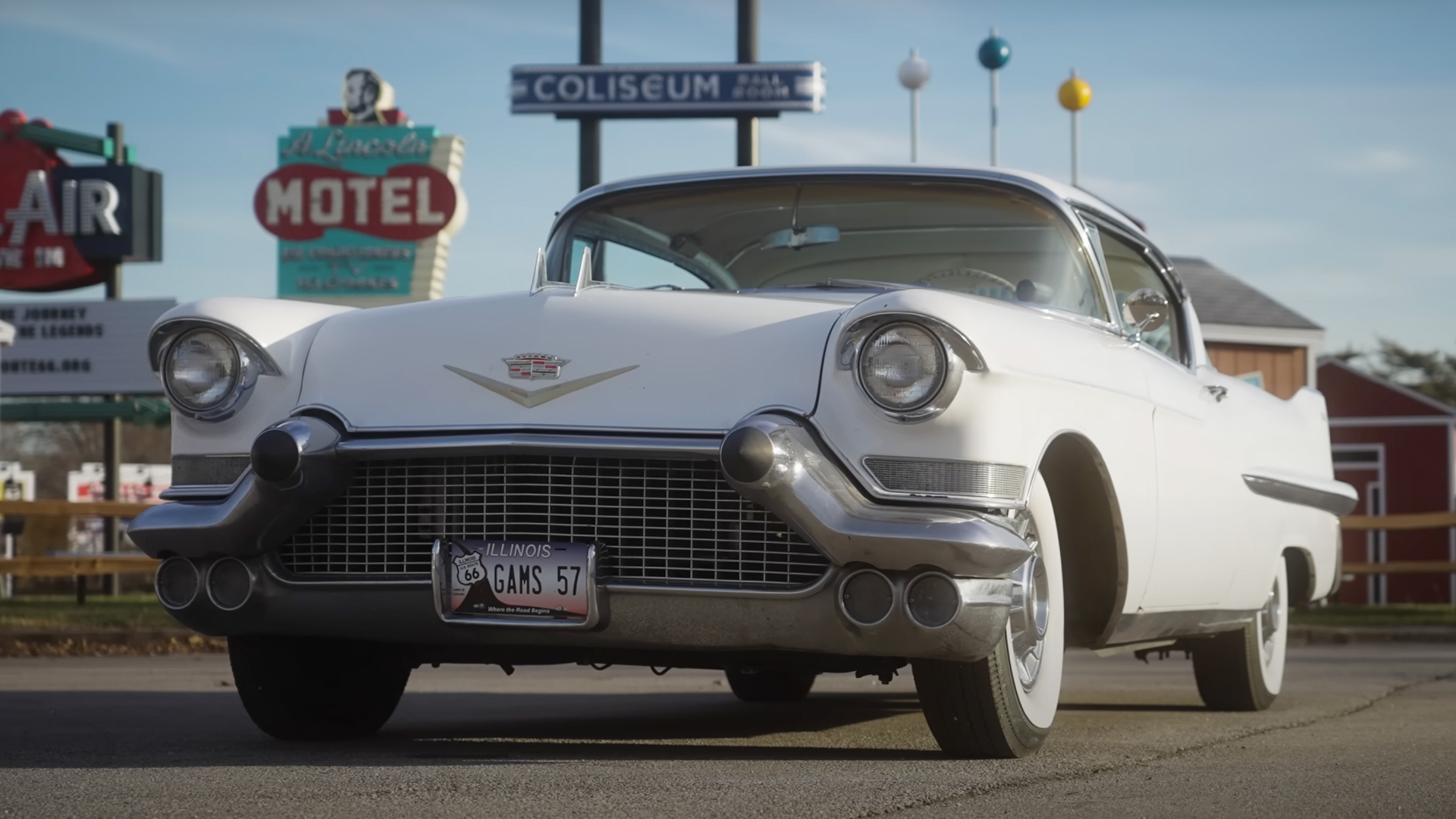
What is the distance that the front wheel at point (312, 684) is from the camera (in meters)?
4.96

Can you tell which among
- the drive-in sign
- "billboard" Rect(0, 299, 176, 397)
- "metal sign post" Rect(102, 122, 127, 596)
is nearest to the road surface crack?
"metal sign post" Rect(102, 122, 127, 596)

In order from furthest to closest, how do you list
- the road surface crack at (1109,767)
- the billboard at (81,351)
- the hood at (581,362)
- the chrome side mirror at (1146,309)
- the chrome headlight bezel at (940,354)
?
the billboard at (81,351), the chrome side mirror at (1146,309), the hood at (581,362), the chrome headlight bezel at (940,354), the road surface crack at (1109,767)

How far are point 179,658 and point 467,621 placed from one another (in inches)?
274

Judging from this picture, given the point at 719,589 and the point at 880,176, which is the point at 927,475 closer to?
the point at 719,589

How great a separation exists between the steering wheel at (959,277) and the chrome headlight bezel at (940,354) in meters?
1.27

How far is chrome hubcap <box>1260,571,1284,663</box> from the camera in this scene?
7.02 metres

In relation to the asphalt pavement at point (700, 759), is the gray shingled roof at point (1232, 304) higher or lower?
higher

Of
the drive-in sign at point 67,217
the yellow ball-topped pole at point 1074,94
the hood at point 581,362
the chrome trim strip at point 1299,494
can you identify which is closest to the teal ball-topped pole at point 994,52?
the yellow ball-topped pole at point 1074,94

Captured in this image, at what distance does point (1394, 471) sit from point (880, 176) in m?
25.4

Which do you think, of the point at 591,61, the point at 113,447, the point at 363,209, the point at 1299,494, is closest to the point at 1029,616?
the point at 1299,494

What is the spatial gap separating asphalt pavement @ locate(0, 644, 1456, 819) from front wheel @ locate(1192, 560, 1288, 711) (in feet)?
0.38

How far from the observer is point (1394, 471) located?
95.5ft

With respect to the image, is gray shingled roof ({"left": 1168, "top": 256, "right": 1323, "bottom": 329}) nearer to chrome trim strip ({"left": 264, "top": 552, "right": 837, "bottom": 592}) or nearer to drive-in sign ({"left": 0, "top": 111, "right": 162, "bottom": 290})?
drive-in sign ({"left": 0, "top": 111, "right": 162, "bottom": 290})

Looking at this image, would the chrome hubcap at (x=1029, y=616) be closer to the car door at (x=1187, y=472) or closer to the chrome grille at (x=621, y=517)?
the chrome grille at (x=621, y=517)
